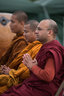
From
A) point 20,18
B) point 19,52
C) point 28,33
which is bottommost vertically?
point 19,52

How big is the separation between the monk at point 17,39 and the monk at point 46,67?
708 millimetres

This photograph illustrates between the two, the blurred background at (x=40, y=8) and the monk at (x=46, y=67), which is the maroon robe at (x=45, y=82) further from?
the blurred background at (x=40, y=8)

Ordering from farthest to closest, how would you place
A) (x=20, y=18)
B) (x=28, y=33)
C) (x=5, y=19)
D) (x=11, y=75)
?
1. (x=5, y=19)
2. (x=20, y=18)
3. (x=28, y=33)
4. (x=11, y=75)

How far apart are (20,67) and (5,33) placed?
3.85ft

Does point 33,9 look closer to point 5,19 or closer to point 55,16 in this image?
point 55,16

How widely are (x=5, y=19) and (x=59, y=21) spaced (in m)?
2.90

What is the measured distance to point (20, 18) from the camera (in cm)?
255

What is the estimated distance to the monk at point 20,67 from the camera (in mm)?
1973

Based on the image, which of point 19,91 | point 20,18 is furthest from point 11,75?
point 20,18

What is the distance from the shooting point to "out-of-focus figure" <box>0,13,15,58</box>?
3.12 metres

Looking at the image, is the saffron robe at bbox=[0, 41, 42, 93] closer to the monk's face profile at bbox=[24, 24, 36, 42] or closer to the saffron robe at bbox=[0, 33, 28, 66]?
the monk's face profile at bbox=[24, 24, 36, 42]

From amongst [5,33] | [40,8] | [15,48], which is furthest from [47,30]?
[40,8]

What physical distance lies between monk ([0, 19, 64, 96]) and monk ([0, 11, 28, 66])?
708 mm

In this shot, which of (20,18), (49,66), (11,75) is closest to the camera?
(49,66)
